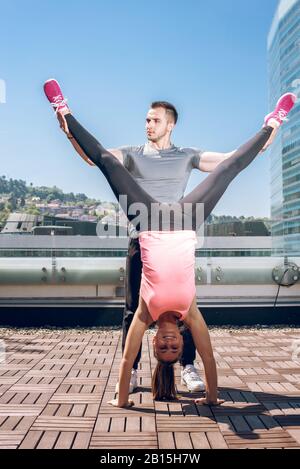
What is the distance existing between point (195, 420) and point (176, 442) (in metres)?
0.35

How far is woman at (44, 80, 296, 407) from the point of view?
8.06ft

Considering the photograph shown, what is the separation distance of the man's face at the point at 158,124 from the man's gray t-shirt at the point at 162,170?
0.30ft

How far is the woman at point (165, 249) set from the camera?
8.06 ft

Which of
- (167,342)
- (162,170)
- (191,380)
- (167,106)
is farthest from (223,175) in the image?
(191,380)

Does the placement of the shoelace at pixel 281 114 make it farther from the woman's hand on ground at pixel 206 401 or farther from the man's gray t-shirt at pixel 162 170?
the woman's hand on ground at pixel 206 401

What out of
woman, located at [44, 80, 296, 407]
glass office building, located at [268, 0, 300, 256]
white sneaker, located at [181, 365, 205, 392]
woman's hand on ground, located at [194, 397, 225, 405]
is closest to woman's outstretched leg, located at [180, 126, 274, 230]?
woman, located at [44, 80, 296, 407]

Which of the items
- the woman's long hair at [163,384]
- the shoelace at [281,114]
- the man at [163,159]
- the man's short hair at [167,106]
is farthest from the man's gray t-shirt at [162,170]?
the woman's long hair at [163,384]

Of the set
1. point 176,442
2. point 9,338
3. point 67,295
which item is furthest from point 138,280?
point 67,295

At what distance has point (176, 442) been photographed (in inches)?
85.5

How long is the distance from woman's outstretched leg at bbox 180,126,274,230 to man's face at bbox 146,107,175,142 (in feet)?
1.28

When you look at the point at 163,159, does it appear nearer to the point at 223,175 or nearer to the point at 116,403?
the point at 223,175

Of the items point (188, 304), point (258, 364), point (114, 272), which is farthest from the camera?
point (114, 272)

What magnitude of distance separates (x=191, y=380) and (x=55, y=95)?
191cm
